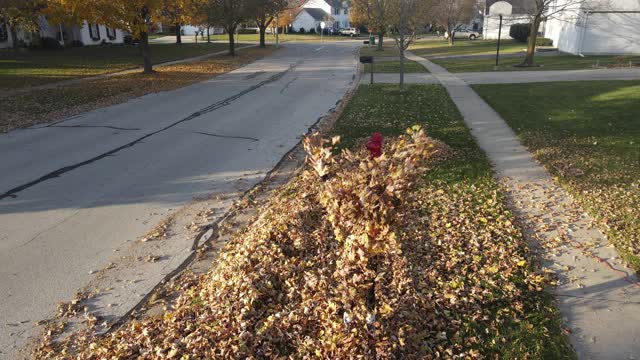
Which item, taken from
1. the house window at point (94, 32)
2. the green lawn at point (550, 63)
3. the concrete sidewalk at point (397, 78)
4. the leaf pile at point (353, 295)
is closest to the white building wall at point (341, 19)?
the house window at point (94, 32)

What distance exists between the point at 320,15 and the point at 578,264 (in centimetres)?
9644

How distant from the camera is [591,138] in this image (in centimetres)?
1091

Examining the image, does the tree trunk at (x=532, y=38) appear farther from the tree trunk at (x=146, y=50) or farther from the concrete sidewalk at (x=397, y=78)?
the tree trunk at (x=146, y=50)

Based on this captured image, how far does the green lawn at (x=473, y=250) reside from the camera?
424cm

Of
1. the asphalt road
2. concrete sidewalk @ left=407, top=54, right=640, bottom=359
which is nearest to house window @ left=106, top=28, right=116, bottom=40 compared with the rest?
the asphalt road

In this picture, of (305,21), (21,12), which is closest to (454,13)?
(21,12)

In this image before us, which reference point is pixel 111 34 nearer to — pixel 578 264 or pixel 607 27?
pixel 607 27

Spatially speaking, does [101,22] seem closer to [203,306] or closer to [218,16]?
[218,16]

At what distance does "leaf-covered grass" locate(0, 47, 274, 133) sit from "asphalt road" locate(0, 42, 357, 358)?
974mm

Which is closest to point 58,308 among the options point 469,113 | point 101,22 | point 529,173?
point 529,173

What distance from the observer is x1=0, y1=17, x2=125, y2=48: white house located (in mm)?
37281

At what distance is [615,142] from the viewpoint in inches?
412

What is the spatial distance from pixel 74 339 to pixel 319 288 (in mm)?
2244

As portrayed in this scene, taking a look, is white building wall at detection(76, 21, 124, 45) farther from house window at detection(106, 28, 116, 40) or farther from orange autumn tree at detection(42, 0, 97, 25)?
orange autumn tree at detection(42, 0, 97, 25)
